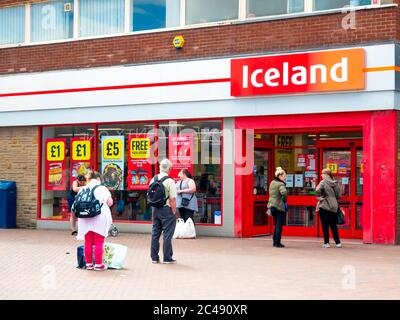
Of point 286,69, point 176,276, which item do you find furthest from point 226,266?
point 286,69

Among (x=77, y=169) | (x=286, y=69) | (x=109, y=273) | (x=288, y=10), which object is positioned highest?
(x=288, y=10)

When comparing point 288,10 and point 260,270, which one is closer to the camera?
point 260,270

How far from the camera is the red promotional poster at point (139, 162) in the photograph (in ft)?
61.9

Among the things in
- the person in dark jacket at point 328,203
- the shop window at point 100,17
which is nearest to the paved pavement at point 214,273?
the person in dark jacket at point 328,203

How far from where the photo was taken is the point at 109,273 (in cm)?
1145

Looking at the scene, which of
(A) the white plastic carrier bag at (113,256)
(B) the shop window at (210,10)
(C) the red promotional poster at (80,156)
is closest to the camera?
(A) the white plastic carrier bag at (113,256)

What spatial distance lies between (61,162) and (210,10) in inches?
219

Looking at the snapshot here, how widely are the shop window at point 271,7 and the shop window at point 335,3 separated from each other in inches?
14.2

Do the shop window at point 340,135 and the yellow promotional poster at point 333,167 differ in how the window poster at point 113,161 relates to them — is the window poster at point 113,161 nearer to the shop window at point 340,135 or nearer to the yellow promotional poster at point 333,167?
the shop window at point 340,135

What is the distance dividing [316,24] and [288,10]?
0.82 meters

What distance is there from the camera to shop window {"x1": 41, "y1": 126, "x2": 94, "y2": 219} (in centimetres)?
1992

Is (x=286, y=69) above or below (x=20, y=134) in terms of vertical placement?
above
